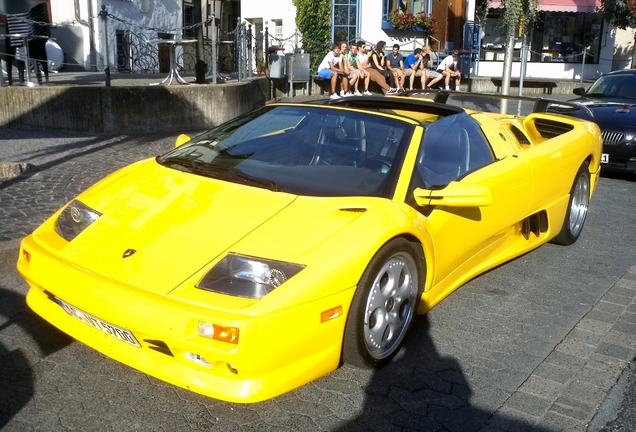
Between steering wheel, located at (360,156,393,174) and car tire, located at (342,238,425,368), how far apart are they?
0.47 metres

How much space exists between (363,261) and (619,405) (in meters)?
1.35

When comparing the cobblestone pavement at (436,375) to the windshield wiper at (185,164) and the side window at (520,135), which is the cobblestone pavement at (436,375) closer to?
the side window at (520,135)

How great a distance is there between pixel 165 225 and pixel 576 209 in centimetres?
376

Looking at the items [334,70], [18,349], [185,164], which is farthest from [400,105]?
[334,70]

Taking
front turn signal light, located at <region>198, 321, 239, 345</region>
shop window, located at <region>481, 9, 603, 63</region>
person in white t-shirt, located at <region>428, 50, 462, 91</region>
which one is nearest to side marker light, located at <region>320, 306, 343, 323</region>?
front turn signal light, located at <region>198, 321, 239, 345</region>

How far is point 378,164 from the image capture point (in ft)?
12.7

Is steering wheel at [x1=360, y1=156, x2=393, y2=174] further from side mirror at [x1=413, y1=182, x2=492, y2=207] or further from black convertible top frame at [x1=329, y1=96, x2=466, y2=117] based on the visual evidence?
black convertible top frame at [x1=329, y1=96, x2=466, y2=117]

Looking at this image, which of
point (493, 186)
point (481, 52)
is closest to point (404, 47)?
point (481, 52)

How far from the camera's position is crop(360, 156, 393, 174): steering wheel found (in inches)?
149

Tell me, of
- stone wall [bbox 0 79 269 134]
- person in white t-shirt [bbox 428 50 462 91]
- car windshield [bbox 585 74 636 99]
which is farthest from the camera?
person in white t-shirt [bbox 428 50 462 91]

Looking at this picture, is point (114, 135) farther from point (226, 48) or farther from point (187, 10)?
point (187, 10)

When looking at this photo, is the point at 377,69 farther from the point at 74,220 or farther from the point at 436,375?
the point at 436,375

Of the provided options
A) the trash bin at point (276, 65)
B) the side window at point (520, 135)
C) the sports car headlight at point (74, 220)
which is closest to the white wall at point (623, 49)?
the trash bin at point (276, 65)

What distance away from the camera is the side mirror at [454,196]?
3.65m
